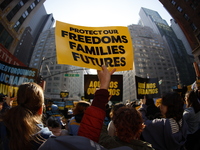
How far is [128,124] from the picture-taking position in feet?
5.52

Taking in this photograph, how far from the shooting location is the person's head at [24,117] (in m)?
1.14

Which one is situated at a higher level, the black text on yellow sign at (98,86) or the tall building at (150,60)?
the tall building at (150,60)

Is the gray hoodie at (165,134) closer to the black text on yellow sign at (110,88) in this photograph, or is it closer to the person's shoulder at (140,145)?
the person's shoulder at (140,145)

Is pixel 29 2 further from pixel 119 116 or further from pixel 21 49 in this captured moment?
pixel 21 49

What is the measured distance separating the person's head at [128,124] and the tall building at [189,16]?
34.6 metres

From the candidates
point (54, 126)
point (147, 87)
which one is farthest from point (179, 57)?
point (54, 126)

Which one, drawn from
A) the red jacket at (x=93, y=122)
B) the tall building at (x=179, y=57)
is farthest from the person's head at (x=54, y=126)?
the tall building at (x=179, y=57)

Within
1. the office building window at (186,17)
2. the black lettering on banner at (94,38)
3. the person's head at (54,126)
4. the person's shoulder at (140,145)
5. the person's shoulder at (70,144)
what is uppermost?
the office building window at (186,17)

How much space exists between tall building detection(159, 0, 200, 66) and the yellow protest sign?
33668 mm

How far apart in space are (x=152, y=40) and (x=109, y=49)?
314 ft

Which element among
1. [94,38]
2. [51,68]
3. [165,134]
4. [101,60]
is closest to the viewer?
[165,134]

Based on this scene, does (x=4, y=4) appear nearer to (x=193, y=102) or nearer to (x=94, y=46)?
(x=94, y=46)

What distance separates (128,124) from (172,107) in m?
1.30

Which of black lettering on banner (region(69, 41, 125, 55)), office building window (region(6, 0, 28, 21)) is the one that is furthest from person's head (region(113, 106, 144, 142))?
office building window (region(6, 0, 28, 21))
